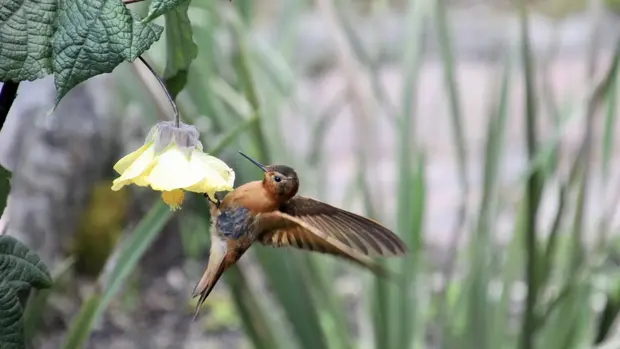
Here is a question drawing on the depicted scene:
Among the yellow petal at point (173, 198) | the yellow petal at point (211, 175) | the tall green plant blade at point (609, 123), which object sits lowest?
the tall green plant blade at point (609, 123)

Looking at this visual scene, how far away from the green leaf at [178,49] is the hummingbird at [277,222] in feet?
0.18

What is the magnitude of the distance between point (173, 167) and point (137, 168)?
16 millimetres

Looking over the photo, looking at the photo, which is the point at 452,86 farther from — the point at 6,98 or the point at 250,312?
the point at 6,98

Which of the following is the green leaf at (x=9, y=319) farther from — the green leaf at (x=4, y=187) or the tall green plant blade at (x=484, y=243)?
the tall green plant blade at (x=484, y=243)

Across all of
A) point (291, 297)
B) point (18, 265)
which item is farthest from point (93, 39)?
point (291, 297)

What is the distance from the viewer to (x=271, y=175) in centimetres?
40

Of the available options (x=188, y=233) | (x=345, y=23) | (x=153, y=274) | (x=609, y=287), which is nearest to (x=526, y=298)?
(x=609, y=287)

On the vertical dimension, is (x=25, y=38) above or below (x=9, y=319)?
above

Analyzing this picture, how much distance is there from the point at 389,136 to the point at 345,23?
151 cm

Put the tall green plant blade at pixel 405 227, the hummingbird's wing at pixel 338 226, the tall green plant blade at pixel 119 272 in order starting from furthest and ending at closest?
the tall green plant blade at pixel 405 227
the tall green plant blade at pixel 119 272
the hummingbird's wing at pixel 338 226

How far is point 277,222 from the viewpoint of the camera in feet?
1.37

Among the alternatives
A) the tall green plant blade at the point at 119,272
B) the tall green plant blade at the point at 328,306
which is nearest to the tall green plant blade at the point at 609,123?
the tall green plant blade at the point at 328,306

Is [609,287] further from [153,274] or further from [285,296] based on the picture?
[153,274]

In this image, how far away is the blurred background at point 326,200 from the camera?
809 millimetres
